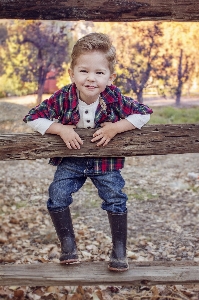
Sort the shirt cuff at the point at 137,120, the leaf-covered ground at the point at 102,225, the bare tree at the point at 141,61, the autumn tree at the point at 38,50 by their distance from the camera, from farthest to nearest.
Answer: the autumn tree at the point at 38,50 < the bare tree at the point at 141,61 < the leaf-covered ground at the point at 102,225 < the shirt cuff at the point at 137,120

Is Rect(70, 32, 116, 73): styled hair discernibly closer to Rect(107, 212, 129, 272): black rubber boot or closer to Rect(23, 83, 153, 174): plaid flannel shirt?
Rect(23, 83, 153, 174): plaid flannel shirt

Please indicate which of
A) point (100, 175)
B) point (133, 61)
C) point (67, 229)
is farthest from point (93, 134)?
point (133, 61)

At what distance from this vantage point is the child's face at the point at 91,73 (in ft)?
7.81

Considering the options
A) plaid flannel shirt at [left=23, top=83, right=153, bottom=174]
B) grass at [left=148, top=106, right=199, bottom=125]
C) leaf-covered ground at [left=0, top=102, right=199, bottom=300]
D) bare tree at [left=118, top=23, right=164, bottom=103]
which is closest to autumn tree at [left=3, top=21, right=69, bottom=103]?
bare tree at [left=118, top=23, right=164, bottom=103]

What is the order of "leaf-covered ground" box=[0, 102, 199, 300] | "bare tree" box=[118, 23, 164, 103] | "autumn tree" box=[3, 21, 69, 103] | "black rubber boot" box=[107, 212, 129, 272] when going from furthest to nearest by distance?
"autumn tree" box=[3, 21, 69, 103] → "bare tree" box=[118, 23, 164, 103] → "leaf-covered ground" box=[0, 102, 199, 300] → "black rubber boot" box=[107, 212, 129, 272]

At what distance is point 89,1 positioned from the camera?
2492 millimetres

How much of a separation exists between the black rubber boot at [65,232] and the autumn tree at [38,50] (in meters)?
11.9

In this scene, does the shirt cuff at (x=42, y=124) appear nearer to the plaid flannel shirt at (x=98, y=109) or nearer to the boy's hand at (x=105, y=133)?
→ the plaid flannel shirt at (x=98, y=109)

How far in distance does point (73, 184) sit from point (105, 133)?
0.40m

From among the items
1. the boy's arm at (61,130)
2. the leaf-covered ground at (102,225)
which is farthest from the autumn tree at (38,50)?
the boy's arm at (61,130)

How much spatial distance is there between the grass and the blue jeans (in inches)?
Answer: 374

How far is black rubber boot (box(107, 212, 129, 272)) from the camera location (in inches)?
102

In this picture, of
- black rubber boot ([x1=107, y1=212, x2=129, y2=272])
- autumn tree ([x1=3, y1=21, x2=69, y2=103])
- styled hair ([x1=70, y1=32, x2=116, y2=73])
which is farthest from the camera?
autumn tree ([x1=3, y1=21, x2=69, y2=103])

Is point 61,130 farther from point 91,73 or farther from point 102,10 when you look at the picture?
point 102,10
